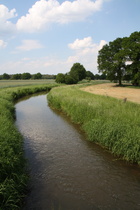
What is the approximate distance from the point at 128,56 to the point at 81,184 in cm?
4053

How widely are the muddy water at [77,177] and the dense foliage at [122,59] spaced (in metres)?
34.1

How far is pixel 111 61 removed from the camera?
45562 mm

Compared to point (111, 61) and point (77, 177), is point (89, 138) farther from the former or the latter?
point (111, 61)

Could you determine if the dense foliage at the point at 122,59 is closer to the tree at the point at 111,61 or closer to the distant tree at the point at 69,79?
the tree at the point at 111,61

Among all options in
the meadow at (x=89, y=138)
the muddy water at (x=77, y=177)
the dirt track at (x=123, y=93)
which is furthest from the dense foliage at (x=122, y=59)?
the muddy water at (x=77, y=177)

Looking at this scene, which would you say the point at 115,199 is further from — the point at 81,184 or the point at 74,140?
the point at 74,140

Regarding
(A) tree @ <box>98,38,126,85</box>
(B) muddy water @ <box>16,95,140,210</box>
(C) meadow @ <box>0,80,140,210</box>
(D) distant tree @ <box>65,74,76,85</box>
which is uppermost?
(A) tree @ <box>98,38,126,85</box>

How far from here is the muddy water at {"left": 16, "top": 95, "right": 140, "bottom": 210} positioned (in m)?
5.06

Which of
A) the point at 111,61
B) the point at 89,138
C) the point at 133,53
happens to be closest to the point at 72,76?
the point at 111,61

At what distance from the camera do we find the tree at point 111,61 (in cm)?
4385

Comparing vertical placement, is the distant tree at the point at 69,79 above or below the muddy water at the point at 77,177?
above

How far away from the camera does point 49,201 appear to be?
16.8ft

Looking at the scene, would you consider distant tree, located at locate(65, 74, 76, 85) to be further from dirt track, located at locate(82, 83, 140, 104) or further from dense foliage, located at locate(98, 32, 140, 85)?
dirt track, located at locate(82, 83, 140, 104)

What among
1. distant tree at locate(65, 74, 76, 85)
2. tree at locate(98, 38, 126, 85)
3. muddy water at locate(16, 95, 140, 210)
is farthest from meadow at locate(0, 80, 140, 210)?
distant tree at locate(65, 74, 76, 85)
